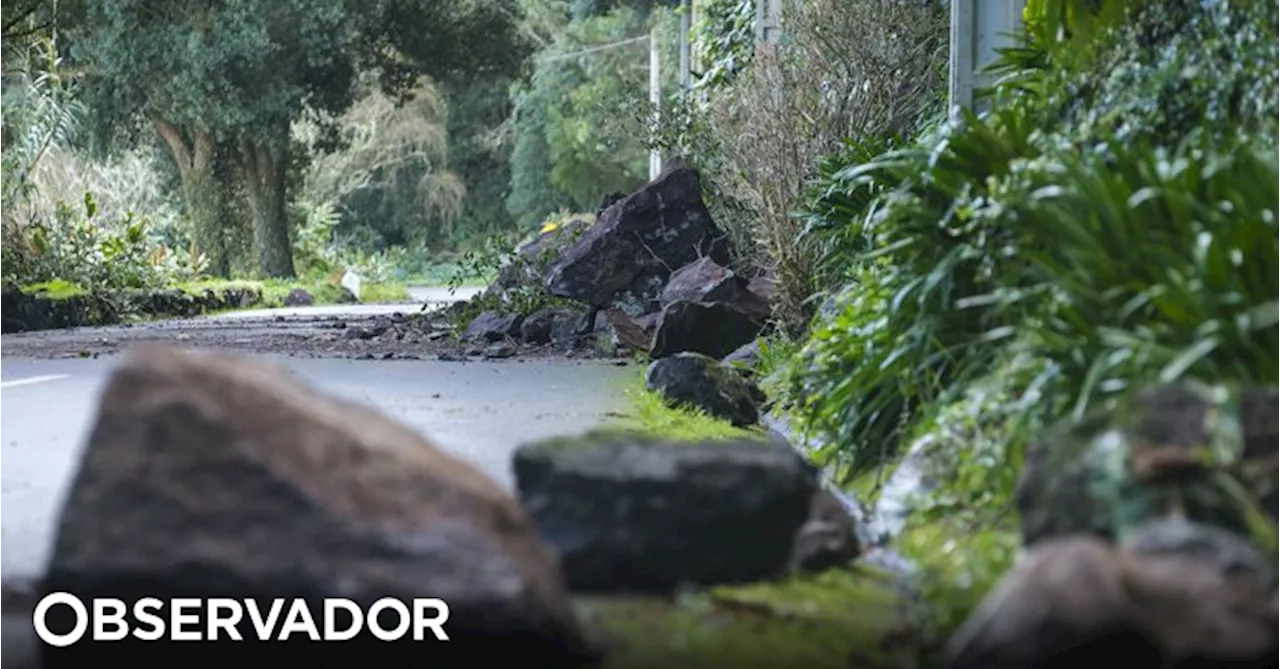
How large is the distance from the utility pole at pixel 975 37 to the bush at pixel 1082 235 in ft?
3.22

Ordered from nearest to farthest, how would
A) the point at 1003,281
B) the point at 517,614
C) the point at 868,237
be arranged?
the point at 517,614
the point at 1003,281
the point at 868,237

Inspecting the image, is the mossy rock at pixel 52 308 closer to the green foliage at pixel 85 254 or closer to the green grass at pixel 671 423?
the green foliage at pixel 85 254

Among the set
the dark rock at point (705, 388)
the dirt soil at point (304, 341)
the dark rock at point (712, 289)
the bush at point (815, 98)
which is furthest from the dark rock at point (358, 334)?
the dark rock at point (705, 388)

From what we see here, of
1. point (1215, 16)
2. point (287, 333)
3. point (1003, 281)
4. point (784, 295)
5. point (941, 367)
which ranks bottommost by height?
point (287, 333)

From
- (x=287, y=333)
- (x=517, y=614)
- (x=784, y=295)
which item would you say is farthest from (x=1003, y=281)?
(x=287, y=333)

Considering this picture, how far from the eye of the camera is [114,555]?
3893 millimetres

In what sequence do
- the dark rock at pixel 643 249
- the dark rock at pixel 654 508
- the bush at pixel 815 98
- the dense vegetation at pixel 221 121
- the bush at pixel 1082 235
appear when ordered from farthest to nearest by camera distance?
the dense vegetation at pixel 221 121
the dark rock at pixel 643 249
the bush at pixel 815 98
the bush at pixel 1082 235
the dark rock at pixel 654 508

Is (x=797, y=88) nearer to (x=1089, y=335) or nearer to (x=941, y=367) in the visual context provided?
(x=941, y=367)

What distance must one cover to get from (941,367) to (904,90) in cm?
764

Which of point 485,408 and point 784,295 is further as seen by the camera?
point 784,295

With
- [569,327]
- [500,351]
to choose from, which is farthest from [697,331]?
[569,327]

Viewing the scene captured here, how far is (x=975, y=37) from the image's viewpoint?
→ 11016 mm

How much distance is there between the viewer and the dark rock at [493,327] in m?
17.1

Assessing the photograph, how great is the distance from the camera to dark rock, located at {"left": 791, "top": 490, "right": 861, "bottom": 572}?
513cm
